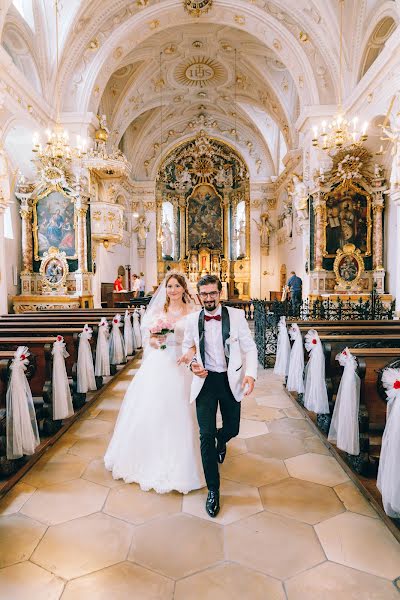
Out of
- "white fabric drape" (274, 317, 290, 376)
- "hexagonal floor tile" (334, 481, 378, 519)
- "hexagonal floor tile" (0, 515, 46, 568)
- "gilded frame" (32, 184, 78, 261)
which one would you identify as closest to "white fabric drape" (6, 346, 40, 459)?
"hexagonal floor tile" (0, 515, 46, 568)

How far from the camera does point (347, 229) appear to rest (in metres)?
11.6

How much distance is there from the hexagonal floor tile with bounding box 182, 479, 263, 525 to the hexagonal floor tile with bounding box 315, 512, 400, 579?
1.62 ft

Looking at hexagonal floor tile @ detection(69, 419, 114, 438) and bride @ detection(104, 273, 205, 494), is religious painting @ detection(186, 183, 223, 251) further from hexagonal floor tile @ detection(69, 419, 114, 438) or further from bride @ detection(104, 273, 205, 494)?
bride @ detection(104, 273, 205, 494)

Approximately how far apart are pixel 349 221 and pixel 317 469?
32.3 feet

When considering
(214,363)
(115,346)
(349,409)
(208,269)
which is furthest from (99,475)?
(208,269)

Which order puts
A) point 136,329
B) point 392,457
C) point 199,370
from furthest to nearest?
point 136,329 → point 199,370 → point 392,457

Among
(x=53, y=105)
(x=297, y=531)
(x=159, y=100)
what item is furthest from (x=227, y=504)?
(x=159, y=100)

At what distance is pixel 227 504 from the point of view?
2.77m

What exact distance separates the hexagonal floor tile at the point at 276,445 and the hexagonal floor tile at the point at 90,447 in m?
1.48

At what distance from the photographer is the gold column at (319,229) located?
11480 mm

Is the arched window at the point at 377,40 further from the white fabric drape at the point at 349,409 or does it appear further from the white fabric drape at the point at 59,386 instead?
the white fabric drape at the point at 59,386

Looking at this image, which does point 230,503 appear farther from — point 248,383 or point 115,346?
point 115,346

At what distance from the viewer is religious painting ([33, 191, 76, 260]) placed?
1167 centimetres

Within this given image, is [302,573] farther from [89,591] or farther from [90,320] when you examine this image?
[90,320]
